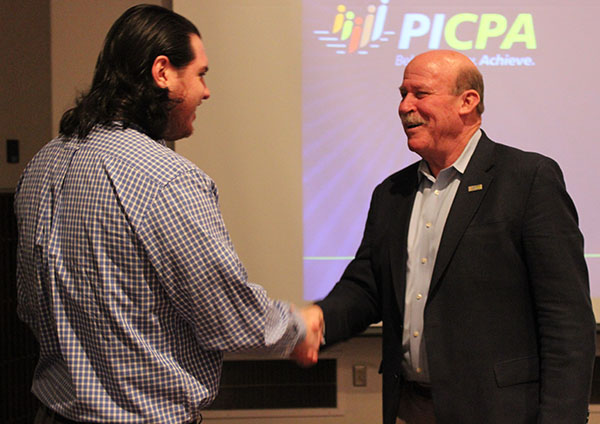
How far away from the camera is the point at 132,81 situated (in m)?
1.51

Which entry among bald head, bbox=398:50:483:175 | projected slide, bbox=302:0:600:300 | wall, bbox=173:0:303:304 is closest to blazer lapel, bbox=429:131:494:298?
bald head, bbox=398:50:483:175

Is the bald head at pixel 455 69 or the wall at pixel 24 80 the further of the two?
the wall at pixel 24 80

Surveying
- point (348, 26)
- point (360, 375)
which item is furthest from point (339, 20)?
point (360, 375)

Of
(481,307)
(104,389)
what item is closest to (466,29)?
(481,307)

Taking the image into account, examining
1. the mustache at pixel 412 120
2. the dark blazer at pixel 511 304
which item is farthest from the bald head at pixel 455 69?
the dark blazer at pixel 511 304

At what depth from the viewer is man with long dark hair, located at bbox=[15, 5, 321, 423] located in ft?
4.44

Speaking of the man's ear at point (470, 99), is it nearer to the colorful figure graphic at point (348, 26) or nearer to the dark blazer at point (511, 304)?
the dark blazer at point (511, 304)

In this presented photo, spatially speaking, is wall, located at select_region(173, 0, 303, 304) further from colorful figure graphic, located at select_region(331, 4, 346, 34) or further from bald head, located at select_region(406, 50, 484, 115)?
bald head, located at select_region(406, 50, 484, 115)

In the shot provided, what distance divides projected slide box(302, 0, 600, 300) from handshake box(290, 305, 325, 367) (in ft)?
4.07

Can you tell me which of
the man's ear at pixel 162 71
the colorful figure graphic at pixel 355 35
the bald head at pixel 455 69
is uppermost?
the colorful figure graphic at pixel 355 35

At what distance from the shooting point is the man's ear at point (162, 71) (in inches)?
60.0

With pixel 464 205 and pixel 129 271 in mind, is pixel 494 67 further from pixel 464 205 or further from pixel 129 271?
pixel 129 271

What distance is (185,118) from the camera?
5.49 ft

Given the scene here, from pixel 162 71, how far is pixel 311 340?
88 cm
